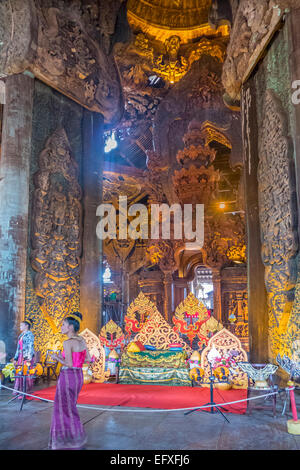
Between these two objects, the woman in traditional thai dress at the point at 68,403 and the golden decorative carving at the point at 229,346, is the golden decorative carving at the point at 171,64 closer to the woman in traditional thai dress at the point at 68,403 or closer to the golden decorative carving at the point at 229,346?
the golden decorative carving at the point at 229,346

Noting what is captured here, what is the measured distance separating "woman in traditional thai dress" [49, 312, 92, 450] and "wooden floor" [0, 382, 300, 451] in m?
0.19

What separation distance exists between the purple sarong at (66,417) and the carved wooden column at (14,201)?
341cm

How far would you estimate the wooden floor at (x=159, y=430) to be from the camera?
3.44 meters

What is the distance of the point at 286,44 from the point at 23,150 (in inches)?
193

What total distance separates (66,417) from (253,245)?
4.74 meters

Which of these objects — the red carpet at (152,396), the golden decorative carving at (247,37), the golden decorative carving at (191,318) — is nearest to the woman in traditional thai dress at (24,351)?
the red carpet at (152,396)

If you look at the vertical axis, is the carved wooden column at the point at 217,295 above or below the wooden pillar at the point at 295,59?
below

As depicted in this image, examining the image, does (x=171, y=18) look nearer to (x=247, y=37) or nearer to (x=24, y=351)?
(x=247, y=37)

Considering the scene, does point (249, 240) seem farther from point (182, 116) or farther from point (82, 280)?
point (182, 116)

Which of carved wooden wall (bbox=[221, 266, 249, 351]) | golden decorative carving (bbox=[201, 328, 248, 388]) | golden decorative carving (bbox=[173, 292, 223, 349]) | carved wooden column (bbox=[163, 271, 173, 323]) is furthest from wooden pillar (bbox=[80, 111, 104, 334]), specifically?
carved wooden column (bbox=[163, 271, 173, 323])

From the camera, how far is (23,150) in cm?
718

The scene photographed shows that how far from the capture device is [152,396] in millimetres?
5652

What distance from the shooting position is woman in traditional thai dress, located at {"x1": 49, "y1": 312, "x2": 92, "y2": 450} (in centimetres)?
333
